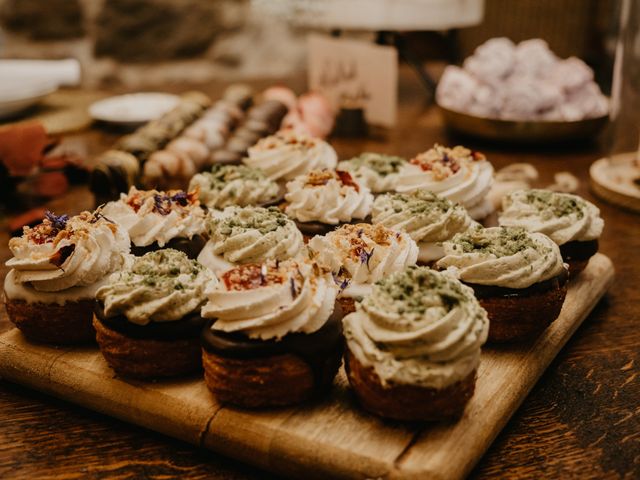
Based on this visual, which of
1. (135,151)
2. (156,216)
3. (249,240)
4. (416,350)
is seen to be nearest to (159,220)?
(156,216)

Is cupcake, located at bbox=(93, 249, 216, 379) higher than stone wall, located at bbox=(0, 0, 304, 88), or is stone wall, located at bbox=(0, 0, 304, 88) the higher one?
stone wall, located at bbox=(0, 0, 304, 88)

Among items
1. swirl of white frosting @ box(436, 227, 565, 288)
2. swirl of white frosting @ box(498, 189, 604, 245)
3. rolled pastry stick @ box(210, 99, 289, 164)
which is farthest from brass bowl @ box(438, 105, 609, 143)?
swirl of white frosting @ box(436, 227, 565, 288)

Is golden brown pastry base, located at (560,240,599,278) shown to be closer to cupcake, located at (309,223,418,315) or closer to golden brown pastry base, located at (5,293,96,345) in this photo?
cupcake, located at (309,223,418,315)

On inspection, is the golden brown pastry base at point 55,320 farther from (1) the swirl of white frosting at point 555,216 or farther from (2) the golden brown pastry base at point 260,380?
(1) the swirl of white frosting at point 555,216

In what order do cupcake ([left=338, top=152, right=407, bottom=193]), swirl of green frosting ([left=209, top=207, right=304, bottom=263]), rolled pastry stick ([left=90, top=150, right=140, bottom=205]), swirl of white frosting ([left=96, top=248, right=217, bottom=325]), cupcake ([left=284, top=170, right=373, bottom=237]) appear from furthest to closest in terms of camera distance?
rolled pastry stick ([left=90, top=150, right=140, bottom=205])
cupcake ([left=338, top=152, right=407, bottom=193])
cupcake ([left=284, top=170, right=373, bottom=237])
swirl of green frosting ([left=209, top=207, right=304, bottom=263])
swirl of white frosting ([left=96, top=248, right=217, bottom=325])

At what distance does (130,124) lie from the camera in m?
3.17

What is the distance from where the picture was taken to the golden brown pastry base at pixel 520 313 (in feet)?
5.09

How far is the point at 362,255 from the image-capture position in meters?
1.59

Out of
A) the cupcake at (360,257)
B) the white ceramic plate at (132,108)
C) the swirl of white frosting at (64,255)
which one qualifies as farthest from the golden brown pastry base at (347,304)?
the white ceramic plate at (132,108)

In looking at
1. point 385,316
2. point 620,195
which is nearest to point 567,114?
point 620,195

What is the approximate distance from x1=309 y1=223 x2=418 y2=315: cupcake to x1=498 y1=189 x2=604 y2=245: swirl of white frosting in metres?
0.33

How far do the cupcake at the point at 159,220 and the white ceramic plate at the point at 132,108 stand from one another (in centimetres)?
141

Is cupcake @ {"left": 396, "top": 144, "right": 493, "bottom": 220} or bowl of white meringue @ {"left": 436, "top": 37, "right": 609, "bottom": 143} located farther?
bowl of white meringue @ {"left": 436, "top": 37, "right": 609, "bottom": 143}

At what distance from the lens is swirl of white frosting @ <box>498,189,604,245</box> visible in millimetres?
1794
